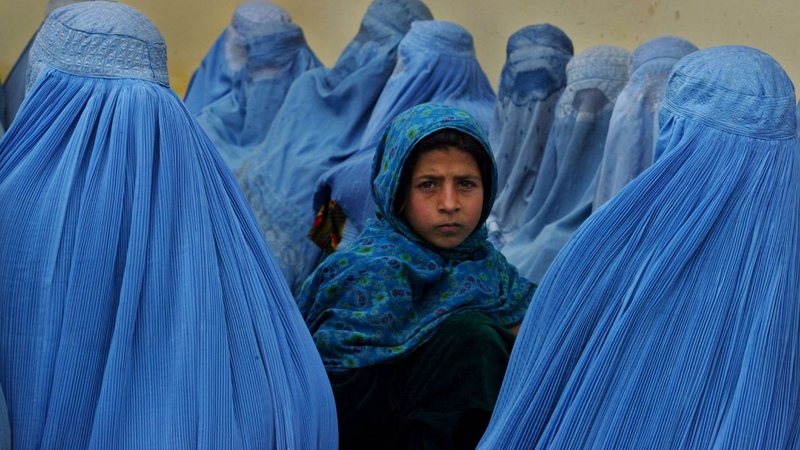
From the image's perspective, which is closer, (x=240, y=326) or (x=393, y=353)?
(x=240, y=326)

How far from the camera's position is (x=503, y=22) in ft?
25.2

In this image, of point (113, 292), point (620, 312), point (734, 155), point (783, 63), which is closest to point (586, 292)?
point (620, 312)

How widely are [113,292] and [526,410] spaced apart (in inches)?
34.1

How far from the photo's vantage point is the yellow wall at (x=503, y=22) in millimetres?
6027

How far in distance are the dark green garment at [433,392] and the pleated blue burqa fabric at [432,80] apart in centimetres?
218

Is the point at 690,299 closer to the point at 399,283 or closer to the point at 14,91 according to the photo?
the point at 399,283

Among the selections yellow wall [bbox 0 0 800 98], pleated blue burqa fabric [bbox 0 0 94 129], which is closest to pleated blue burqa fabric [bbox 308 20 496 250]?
yellow wall [bbox 0 0 800 98]

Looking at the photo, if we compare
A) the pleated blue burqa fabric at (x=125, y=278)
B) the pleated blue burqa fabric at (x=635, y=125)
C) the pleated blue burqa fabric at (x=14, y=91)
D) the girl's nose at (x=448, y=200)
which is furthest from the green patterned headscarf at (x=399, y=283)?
the pleated blue burqa fabric at (x=14, y=91)

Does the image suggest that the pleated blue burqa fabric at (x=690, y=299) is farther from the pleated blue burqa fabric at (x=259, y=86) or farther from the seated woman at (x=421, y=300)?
the pleated blue burqa fabric at (x=259, y=86)

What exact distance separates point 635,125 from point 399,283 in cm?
121

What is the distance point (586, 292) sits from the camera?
3396 mm

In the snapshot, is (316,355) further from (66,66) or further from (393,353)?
(66,66)

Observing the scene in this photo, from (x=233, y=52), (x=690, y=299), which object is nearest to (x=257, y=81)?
(x=233, y=52)

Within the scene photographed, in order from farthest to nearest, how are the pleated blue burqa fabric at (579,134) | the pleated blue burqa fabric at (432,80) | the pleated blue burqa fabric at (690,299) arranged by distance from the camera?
the pleated blue burqa fabric at (432,80) < the pleated blue burqa fabric at (579,134) < the pleated blue burqa fabric at (690,299)
